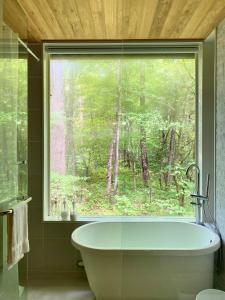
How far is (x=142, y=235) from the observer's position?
3.28 metres

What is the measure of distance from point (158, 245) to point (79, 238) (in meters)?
0.93

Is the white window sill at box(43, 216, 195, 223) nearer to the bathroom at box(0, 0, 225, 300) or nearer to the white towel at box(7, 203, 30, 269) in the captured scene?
the bathroom at box(0, 0, 225, 300)

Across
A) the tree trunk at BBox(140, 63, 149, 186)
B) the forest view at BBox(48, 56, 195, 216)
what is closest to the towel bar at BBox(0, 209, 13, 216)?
the forest view at BBox(48, 56, 195, 216)

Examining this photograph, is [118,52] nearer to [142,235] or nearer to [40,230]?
[142,235]

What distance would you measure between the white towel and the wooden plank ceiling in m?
1.50

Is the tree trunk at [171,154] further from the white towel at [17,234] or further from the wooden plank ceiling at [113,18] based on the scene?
the white towel at [17,234]

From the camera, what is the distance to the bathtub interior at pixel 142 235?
3.16 metres

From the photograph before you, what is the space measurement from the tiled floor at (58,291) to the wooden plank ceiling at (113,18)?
247 centimetres

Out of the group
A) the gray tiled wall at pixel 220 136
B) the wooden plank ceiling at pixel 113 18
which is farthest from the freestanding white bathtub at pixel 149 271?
the wooden plank ceiling at pixel 113 18

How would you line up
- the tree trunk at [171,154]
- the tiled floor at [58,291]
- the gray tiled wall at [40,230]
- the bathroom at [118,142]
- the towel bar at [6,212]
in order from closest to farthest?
1. the towel bar at [6,212]
2. the tiled floor at [58,291]
3. the bathroom at [118,142]
4. the gray tiled wall at [40,230]
5. the tree trunk at [171,154]

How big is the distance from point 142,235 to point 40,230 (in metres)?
1.17

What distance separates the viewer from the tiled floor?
111 inches

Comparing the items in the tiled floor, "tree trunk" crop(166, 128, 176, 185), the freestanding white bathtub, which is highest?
"tree trunk" crop(166, 128, 176, 185)

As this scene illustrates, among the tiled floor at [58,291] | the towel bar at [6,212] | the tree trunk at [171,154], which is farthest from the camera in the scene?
the tree trunk at [171,154]
